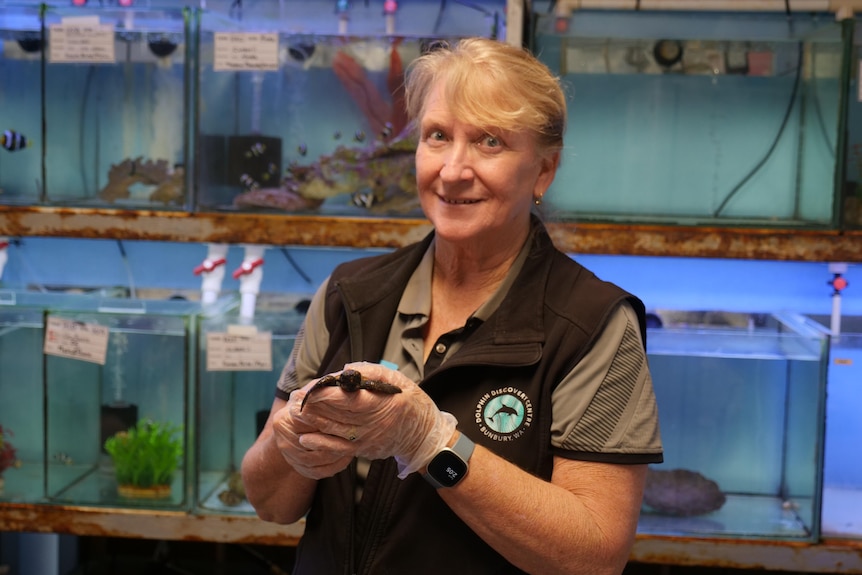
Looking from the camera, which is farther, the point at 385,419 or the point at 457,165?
the point at 457,165

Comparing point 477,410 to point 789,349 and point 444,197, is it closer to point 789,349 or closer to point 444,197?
point 444,197

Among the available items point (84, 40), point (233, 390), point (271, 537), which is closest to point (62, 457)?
point (233, 390)

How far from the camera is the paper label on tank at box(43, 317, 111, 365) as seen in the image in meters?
2.32

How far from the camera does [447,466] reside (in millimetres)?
1113

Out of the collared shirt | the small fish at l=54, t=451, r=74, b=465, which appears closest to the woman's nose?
the collared shirt

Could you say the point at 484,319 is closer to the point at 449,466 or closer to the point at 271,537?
the point at 449,466

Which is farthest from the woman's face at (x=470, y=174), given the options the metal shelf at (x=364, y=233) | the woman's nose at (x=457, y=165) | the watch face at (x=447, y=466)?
the metal shelf at (x=364, y=233)

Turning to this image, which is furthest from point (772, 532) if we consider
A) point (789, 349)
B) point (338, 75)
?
point (338, 75)

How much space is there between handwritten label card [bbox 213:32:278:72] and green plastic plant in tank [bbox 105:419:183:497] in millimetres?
923

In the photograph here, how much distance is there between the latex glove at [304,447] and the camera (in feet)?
3.68

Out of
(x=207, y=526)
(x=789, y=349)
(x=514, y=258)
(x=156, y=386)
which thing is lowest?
(x=207, y=526)

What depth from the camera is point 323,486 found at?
133cm

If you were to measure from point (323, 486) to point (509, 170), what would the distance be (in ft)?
1.72

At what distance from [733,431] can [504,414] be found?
121 cm
